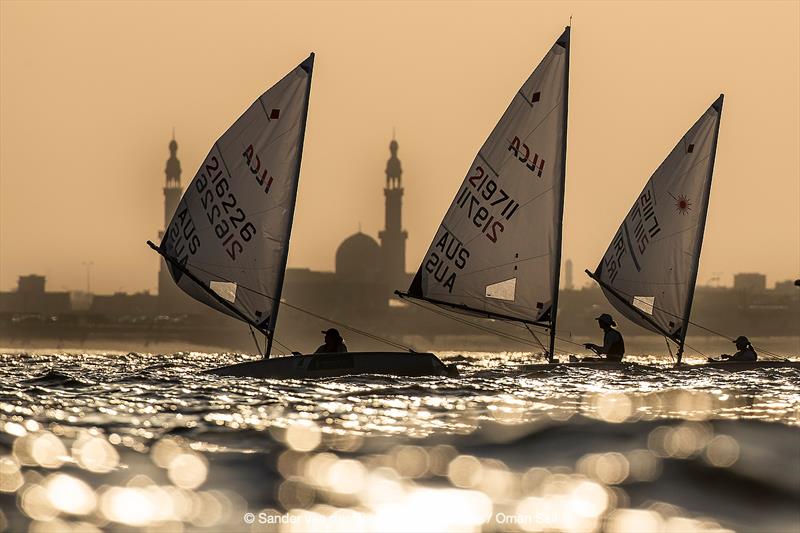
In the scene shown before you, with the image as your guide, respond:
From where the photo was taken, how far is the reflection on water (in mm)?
9750

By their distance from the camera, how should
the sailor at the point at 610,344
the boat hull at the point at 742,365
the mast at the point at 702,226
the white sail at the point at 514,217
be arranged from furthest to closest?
1. the mast at the point at 702,226
2. the white sail at the point at 514,217
3. the boat hull at the point at 742,365
4. the sailor at the point at 610,344

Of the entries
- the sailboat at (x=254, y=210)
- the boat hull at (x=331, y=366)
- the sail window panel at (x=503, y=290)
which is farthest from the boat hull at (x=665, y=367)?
the sailboat at (x=254, y=210)

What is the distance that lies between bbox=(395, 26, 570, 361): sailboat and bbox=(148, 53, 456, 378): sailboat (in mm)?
4022

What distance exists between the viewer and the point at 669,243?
119ft

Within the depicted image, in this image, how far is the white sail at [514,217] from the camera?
3147cm

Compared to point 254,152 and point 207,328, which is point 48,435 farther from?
point 207,328

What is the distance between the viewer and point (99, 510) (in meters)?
9.99

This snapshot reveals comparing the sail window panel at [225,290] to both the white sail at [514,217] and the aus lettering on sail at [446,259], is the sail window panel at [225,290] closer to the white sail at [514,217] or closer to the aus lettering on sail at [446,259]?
the white sail at [514,217]

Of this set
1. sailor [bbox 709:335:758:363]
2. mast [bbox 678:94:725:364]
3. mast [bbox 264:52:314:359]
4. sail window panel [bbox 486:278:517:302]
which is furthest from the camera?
mast [bbox 678:94:725:364]

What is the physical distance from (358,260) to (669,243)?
161 m

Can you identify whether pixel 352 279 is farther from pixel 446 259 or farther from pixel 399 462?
pixel 399 462

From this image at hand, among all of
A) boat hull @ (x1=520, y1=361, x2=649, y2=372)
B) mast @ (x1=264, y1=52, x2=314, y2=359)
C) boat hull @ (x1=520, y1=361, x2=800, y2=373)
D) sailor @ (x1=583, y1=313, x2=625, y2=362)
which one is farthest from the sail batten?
mast @ (x1=264, y1=52, x2=314, y2=359)

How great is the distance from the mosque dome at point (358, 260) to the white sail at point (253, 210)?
16437cm

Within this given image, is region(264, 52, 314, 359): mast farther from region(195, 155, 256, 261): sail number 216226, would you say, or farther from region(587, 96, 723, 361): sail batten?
region(587, 96, 723, 361): sail batten
